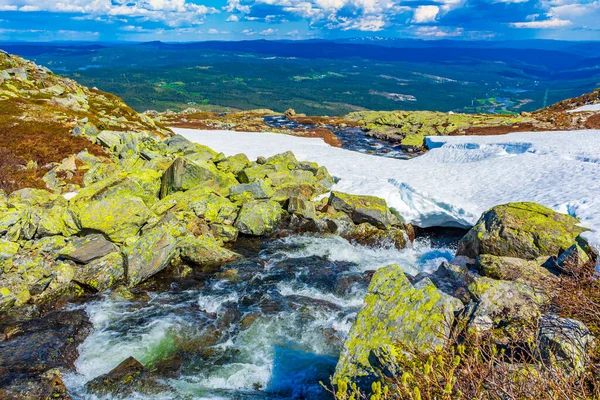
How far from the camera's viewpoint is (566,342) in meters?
5.66

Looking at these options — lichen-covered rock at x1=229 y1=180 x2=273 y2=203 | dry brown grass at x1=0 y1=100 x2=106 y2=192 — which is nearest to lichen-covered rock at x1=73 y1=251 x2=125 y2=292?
lichen-covered rock at x1=229 y1=180 x2=273 y2=203

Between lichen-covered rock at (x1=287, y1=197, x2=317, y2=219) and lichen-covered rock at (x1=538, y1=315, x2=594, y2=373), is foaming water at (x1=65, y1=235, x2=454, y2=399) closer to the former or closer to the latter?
lichen-covered rock at (x1=287, y1=197, x2=317, y2=219)

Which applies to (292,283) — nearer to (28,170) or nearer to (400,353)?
(400,353)

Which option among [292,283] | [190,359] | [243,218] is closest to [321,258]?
[292,283]

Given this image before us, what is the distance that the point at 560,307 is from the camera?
→ 23.7ft

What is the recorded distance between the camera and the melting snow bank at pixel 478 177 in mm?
20562

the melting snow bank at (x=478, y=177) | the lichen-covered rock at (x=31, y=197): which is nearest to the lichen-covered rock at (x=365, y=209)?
the melting snow bank at (x=478, y=177)

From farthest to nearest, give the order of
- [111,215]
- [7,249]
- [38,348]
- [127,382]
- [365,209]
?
[365,209], [111,215], [7,249], [38,348], [127,382]

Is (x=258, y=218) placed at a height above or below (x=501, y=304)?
below

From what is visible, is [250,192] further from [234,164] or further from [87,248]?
[87,248]

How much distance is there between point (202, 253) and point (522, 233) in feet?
50.2

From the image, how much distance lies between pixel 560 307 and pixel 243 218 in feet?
54.4

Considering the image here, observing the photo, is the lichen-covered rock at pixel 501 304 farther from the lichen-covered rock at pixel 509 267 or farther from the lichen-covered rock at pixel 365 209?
the lichen-covered rock at pixel 365 209

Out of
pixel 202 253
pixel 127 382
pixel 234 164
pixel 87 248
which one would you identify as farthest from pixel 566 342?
pixel 234 164
